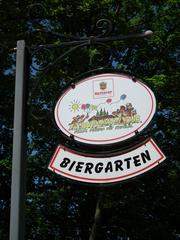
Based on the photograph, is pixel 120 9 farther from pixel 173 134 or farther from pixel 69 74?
pixel 173 134

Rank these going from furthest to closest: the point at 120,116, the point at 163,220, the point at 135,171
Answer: the point at 163,220 → the point at 120,116 → the point at 135,171

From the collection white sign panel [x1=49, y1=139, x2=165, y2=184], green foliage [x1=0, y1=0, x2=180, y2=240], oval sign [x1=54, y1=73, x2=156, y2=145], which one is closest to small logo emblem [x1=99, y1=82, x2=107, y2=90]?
oval sign [x1=54, y1=73, x2=156, y2=145]

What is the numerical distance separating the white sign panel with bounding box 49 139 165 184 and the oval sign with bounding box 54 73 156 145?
0.21m

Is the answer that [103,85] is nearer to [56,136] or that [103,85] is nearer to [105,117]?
[105,117]

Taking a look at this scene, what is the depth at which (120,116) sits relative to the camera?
185 inches

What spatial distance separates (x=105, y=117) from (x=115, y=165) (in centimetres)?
54

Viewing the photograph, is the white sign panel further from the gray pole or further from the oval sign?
the gray pole

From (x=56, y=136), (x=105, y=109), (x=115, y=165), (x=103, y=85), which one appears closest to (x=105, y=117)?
(x=105, y=109)

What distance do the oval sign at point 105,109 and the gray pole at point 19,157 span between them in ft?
1.25

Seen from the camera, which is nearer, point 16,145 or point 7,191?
point 16,145

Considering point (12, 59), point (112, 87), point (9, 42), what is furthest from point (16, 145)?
point (12, 59)

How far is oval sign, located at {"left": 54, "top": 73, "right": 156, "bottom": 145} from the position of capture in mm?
4656

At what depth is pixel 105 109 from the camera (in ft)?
15.6

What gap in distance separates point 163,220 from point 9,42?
8.88m
